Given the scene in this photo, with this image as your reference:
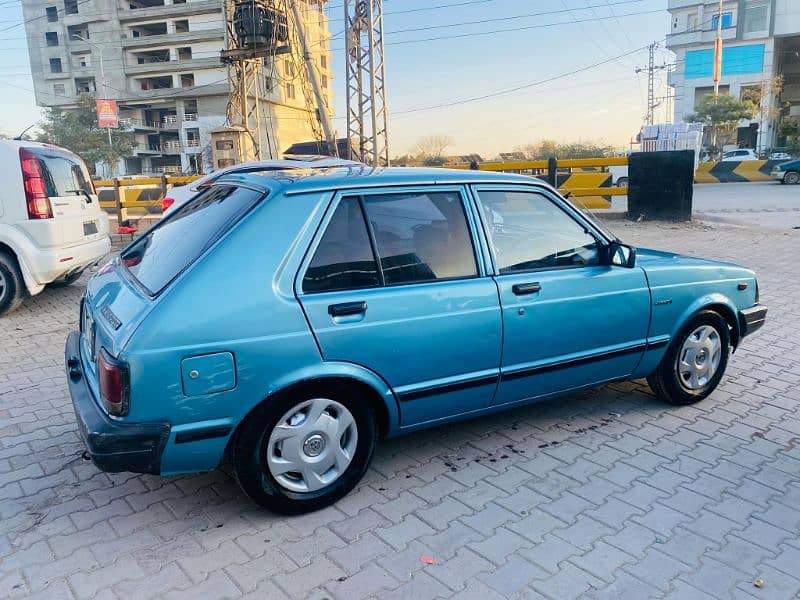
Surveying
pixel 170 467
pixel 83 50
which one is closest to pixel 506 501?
pixel 170 467

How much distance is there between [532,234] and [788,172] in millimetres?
28520

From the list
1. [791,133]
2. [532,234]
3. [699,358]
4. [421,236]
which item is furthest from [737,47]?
[421,236]

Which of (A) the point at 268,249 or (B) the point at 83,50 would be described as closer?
(A) the point at 268,249

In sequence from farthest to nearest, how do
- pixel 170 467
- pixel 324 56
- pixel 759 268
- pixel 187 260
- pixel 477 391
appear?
pixel 324 56 < pixel 759 268 < pixel 477 391 < pixel 187 260 < pixel 170 467

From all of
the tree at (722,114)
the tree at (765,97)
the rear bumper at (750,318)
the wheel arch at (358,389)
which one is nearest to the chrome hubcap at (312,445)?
the wheel arch at (358,389)

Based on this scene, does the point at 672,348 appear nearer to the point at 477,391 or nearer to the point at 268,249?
the point at 477,391

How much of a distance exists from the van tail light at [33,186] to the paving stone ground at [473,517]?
9.90 feet

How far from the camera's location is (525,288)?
3.42 m

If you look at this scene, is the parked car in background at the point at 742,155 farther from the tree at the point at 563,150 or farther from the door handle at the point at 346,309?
the door handle at the point at 346,309

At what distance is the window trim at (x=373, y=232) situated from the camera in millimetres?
2920

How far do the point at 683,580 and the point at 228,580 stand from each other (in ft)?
6.18

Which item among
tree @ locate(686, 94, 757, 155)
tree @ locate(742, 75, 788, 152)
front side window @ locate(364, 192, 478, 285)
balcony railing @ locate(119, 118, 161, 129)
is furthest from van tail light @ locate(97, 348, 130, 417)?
balcony railing @ locate(119, 118, 161, 129)

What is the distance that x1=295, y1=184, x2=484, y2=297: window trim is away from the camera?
9.58 feet

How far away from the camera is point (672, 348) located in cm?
416
